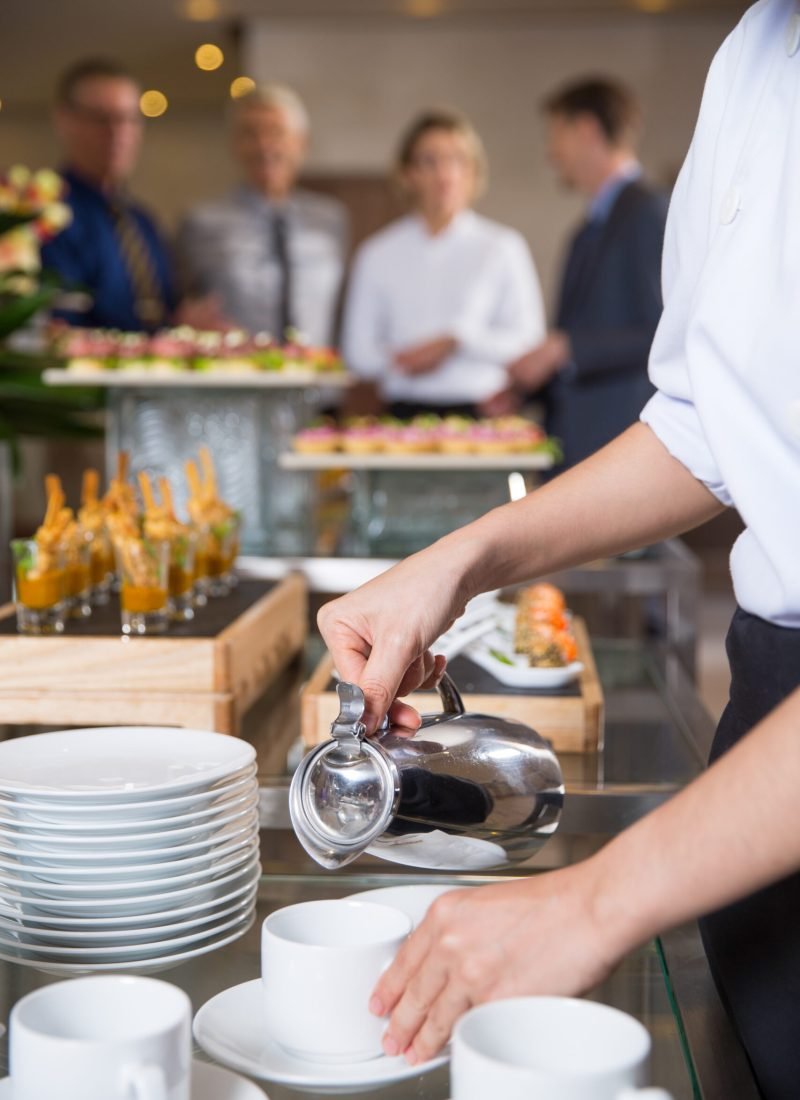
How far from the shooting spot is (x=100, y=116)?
4.17 metres

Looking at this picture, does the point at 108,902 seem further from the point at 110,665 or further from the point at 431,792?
the point at 110,665

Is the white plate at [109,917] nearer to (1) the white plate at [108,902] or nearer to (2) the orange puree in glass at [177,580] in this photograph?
(1) the white plate at [108,902]

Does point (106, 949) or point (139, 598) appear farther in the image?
point (139, 598)

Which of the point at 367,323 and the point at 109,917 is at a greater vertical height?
the point at 367,323

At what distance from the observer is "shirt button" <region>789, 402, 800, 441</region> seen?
2.43 feet

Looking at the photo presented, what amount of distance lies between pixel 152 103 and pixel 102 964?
941cm

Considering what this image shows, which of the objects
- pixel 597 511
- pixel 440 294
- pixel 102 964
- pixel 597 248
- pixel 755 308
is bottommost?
pixel 102 964

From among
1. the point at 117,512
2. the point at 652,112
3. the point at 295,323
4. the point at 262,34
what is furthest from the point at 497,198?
→ the point at 117,512

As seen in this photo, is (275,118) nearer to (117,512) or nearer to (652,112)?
(117,512)

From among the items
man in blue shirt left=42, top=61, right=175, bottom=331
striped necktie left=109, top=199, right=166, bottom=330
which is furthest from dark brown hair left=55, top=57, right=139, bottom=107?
striped necktie left=109, top=199, right=166, bottom=330

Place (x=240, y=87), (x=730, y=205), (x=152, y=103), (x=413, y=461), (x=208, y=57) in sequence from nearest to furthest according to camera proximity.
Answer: (x=730, y=205)
(x=413, y=461)
(x=208, y=57)
(x=240, y=87)
(x=152, y=103)

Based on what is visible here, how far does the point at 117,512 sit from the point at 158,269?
3.03 m

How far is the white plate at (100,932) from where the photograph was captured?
772 millimetres

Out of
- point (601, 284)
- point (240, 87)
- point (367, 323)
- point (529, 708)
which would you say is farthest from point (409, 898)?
point (240, 87)
